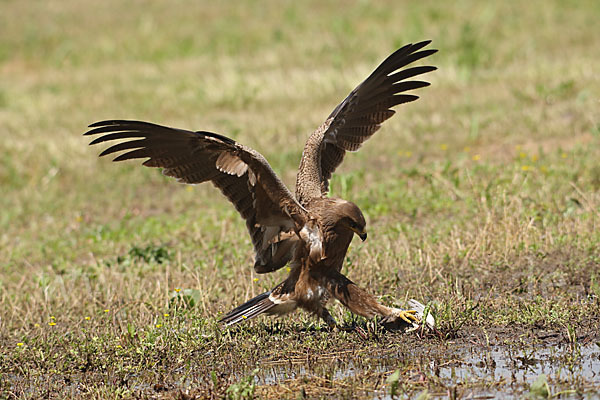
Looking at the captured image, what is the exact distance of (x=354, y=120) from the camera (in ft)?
23.2

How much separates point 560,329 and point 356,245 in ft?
8.75

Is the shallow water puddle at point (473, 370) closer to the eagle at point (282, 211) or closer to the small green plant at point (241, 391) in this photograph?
the small green plant at point (241, 391)

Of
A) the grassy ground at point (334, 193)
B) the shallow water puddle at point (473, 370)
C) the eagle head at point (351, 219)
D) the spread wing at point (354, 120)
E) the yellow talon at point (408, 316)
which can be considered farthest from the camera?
the spread wing at point (354, 120)

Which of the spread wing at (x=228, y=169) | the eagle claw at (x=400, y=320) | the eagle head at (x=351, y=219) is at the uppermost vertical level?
the spread wing at (x=228, y=169)

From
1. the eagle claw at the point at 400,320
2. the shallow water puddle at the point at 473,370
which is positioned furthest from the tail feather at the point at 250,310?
the eagle claw at the point at 400,320

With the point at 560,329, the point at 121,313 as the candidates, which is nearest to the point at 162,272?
the point at 121,313

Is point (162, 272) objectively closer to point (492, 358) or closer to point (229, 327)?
point (229, 327)

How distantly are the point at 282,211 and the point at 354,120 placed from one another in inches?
57.4

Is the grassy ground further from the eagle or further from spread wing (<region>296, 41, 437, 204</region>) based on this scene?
spread wing (<region>296, 41, 437, 204</region>)

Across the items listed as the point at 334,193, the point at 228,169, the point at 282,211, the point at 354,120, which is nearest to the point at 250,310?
the point at 282,211

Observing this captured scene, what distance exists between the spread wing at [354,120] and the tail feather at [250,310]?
0.91 metres

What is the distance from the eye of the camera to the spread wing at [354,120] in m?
6.60

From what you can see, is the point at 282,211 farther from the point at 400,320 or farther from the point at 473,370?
the point at 473,370

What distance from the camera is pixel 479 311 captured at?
614 centimetres
